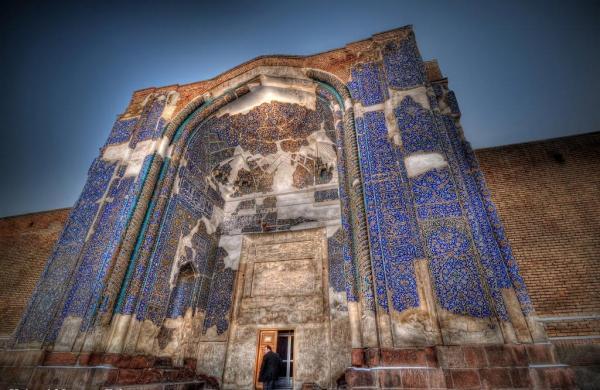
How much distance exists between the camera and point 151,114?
22.5ft

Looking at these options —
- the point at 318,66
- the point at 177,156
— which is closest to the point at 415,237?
the point at 318,66

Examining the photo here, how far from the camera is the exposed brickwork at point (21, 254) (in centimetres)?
806

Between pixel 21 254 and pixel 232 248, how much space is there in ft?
24.9

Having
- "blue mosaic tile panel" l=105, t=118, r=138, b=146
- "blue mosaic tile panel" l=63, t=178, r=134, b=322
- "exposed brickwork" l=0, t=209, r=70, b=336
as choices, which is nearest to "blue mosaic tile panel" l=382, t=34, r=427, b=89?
"blue mosaic tile panel" l=63, t=178, r=134, b=322

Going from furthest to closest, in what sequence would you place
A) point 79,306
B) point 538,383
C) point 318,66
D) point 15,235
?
point 15,235 → point 318,66 → point 79,306 → point 538,383

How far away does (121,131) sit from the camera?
679 centimetres

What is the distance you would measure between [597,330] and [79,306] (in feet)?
27.1

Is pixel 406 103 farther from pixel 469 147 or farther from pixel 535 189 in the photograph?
pixel 535 189

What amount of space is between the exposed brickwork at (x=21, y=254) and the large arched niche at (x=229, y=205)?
5.85 m

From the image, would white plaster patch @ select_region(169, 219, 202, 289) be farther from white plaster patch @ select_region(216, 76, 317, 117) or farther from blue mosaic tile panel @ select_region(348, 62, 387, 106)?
blue mosaic tile panel @ select_region(348, 62, 387, 106)

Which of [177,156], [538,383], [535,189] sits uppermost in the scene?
[177,156]

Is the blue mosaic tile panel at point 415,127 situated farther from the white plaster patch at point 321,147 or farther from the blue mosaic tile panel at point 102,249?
the blue mosaic tile panel at point 102,249

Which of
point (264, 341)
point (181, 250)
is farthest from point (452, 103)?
point (181, 250)

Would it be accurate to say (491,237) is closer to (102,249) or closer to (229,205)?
(229,205)
